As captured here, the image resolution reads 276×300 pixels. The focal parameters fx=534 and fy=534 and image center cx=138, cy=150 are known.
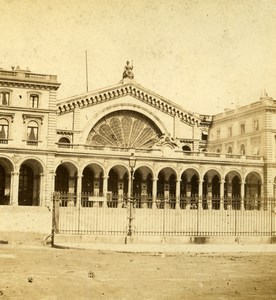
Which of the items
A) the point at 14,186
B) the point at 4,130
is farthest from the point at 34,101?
the point at 14,186

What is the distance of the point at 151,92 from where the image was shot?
51.4 m

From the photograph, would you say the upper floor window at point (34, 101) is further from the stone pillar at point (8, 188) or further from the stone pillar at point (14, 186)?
the stone pillar at point (8, 188)

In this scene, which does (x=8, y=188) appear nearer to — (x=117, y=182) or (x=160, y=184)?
(x=117, y=182)

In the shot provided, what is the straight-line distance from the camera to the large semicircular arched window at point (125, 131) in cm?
4931

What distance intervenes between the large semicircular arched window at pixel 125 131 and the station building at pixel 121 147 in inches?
3.7

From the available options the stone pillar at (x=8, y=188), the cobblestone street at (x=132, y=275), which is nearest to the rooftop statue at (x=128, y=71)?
the stone pillar at (x=8, y=188)

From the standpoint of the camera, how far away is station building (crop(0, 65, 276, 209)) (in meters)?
40.9

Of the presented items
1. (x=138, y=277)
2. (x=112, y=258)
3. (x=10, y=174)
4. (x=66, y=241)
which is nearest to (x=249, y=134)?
(x=10, y=174)

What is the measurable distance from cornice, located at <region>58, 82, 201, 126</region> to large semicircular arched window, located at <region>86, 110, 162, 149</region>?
5.46 ft

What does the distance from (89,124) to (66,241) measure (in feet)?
88.9

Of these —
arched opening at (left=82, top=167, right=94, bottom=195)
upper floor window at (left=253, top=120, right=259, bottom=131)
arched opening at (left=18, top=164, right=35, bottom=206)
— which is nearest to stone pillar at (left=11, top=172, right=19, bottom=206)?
arched opening at (left=18, top=164, right=35, bottom=206)

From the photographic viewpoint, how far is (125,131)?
50.7m

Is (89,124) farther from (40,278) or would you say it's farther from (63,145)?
(40,278)

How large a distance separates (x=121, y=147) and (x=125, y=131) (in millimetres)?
5626
